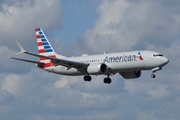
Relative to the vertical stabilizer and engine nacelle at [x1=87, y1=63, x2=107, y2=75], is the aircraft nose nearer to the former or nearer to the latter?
engine nacelle at [x1=87, y1=63, x2=107, y2=75]

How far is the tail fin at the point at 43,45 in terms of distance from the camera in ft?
414

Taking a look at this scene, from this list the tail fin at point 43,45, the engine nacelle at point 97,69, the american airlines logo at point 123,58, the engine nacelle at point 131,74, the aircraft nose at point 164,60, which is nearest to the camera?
the aircraft nose at point 164,60

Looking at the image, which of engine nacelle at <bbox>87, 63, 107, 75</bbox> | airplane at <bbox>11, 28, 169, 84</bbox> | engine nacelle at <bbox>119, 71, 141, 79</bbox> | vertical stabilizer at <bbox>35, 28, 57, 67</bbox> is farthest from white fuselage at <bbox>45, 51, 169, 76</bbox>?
vertical stabilizer at <bbox>35, 28, 57, 67</bbox>

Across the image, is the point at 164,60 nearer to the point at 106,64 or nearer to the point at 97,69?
the point at 106,64

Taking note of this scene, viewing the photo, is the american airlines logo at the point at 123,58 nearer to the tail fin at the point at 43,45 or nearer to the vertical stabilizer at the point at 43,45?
the vertical stabilizer at the point at 43,45

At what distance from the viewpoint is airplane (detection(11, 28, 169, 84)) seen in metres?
108

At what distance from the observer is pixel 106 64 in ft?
366

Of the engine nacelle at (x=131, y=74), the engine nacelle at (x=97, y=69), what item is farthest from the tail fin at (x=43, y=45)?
the engine nacelle at (x=97, y=69)

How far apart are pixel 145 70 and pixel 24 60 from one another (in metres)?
20.0

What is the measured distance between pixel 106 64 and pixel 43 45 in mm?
20582

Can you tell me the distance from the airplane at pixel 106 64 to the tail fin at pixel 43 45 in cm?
246

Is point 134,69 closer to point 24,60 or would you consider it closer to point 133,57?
point 133,57

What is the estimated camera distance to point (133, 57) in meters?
108

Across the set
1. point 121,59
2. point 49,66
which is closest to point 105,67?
point 121,59
